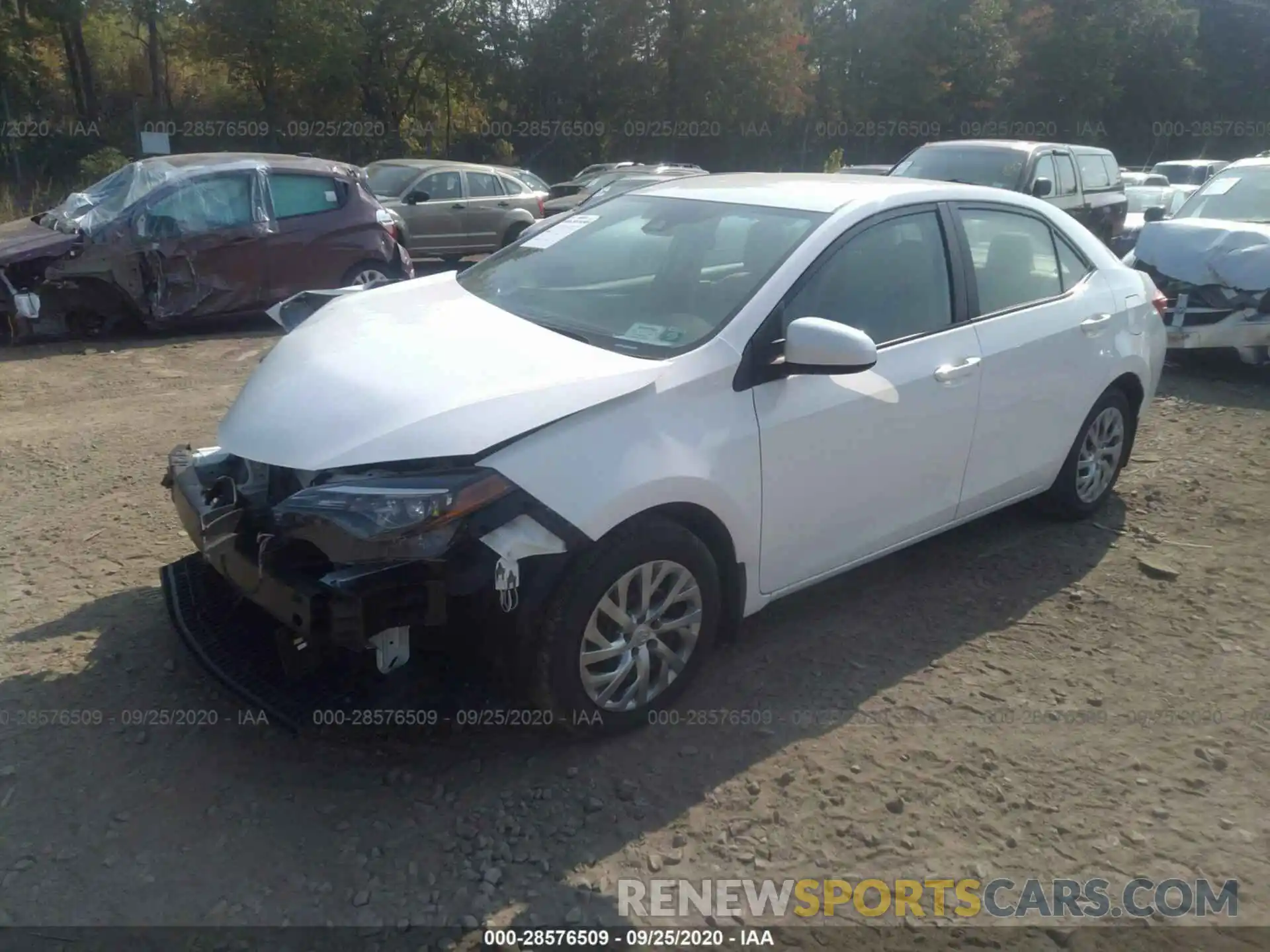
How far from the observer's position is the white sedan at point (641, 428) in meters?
3.03

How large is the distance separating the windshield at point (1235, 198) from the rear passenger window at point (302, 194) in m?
7.94

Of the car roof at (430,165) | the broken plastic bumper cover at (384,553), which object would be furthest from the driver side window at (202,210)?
the broken plastic bumper cover at (384,553)

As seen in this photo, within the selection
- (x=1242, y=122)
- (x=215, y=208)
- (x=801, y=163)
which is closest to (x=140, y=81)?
(x=801, y=163)

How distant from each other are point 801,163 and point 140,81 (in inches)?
760

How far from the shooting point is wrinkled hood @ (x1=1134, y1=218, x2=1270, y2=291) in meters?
8.38

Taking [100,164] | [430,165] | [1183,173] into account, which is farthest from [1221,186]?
[100,164]

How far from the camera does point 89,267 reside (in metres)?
9.02

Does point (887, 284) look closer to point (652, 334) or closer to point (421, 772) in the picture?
point (652, 334)

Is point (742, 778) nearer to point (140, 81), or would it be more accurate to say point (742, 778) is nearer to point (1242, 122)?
point (140, 81)

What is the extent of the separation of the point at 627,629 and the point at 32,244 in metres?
7.75

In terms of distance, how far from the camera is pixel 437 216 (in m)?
14.5

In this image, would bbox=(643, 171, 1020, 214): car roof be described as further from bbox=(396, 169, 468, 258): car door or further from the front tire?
bbox=(396, 169, 468, 258): car door

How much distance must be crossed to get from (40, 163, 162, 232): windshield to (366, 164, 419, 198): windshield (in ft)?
16.0

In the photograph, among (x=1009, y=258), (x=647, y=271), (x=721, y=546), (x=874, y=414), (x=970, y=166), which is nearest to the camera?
(x=721, y=546)
